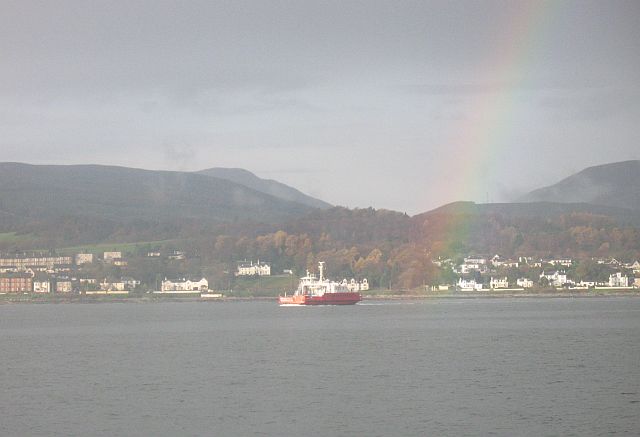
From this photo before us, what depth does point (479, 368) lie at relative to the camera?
4434cm

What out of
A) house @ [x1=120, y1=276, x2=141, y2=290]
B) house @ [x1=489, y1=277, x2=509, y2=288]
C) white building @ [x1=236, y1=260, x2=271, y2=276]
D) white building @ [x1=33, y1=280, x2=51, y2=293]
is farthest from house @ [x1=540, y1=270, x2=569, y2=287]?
white building @ [x1=33, y1=280, x2=51, y2=293]

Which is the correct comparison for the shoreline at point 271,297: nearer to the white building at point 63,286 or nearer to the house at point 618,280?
the house at point 618,280

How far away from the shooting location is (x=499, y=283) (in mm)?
171750

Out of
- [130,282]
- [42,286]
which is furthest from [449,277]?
[42,286]

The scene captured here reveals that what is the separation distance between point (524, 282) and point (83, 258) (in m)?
79.0

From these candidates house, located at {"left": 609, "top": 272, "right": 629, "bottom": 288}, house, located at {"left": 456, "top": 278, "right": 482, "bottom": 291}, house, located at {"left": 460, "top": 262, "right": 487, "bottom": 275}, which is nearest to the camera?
house, located at {"left": 609, "top": 272, "right": 629, "bottom": 288}

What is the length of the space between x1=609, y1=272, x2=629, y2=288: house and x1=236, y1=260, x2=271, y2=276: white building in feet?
181

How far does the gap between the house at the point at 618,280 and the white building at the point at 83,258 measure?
293ft

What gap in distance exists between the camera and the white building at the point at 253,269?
7042 inches

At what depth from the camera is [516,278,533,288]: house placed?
168 metres

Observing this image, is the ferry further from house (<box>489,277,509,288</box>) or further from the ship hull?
house (<box>489,277,509,288</box>)

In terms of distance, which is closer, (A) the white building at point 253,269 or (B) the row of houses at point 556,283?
(B) the row of houses at point 556,283

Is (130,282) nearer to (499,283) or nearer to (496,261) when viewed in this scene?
(499,283)

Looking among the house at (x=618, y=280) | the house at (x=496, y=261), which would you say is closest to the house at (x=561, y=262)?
the house at (x=496, y=261)
